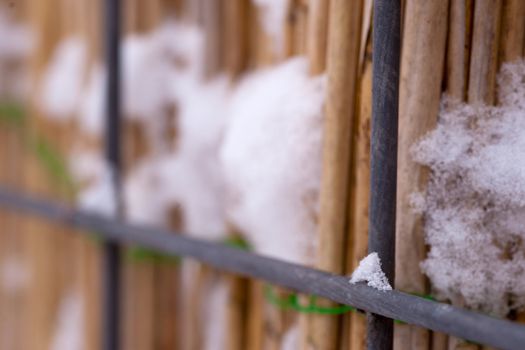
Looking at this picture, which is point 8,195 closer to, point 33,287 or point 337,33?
point 33,287

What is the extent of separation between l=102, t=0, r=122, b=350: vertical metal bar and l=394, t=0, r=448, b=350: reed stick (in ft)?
1.41

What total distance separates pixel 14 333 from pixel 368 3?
0.89 m

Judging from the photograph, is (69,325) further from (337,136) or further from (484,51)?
(484,51)

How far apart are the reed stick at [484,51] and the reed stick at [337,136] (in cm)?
9

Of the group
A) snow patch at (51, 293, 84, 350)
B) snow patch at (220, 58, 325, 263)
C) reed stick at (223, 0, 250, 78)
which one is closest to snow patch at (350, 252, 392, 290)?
snow patch at (220, 58, 325, 263)

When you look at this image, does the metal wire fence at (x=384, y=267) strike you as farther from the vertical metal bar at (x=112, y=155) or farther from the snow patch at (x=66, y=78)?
the snow patch at (x=66, y=78)

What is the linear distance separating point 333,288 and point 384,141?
113 mm

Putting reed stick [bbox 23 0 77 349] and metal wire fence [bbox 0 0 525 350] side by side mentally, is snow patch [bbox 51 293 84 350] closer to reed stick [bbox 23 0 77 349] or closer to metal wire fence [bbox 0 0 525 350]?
reed stick [bbox 23 0 77 349]

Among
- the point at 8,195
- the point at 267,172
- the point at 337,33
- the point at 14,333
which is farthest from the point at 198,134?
the point at 14,333

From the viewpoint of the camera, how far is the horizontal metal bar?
405mm

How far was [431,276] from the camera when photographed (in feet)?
1.65

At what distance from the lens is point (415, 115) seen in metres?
0.49

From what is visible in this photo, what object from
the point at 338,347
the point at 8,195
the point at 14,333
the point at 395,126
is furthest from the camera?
the point at 14,333

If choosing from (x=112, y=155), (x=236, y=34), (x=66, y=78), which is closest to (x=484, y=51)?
(x=236, y=34)
